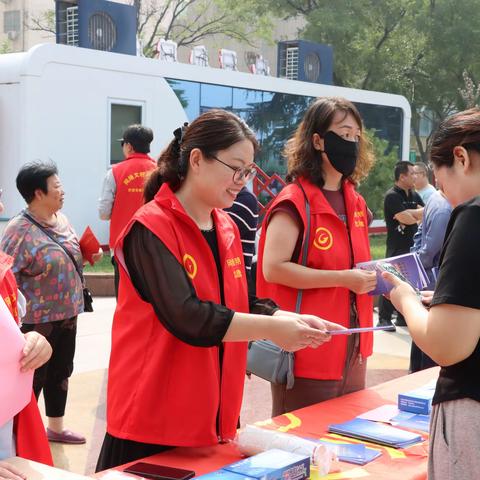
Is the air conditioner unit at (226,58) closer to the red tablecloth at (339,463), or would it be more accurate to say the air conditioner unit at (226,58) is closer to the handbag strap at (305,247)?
the handbag strap at (305,247)

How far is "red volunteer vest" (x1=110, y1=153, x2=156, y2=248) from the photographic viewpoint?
281 inches

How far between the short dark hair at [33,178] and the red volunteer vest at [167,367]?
2447 mm

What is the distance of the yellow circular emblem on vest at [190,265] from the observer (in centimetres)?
233

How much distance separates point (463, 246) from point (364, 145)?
66.2 inches

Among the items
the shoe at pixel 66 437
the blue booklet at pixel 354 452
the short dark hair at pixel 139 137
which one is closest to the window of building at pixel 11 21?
the short dark hair at pixel 139 137

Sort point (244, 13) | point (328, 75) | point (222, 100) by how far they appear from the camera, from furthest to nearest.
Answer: point (244, 13), point (328, 75), point (222, 100)

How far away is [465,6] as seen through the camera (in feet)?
84.8

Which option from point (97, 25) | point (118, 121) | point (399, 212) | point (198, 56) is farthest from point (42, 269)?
point (198, 56)

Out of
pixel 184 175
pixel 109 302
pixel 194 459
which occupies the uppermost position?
pixel 184 175

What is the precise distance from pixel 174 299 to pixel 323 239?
113 centimetres

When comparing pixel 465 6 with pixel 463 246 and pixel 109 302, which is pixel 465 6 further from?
pixel 463 246

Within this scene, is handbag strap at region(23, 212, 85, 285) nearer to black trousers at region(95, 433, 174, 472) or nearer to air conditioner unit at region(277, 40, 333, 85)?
black trousers at region(95, 433, 174, 472)

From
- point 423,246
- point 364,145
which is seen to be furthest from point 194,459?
point 423,246

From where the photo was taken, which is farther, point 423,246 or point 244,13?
point 244,13
